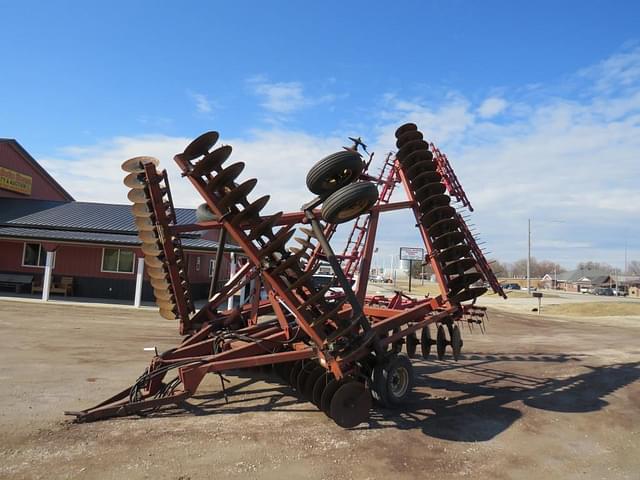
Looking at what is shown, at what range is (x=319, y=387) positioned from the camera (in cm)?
675

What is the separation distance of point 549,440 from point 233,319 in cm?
492

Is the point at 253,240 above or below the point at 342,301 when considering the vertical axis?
above

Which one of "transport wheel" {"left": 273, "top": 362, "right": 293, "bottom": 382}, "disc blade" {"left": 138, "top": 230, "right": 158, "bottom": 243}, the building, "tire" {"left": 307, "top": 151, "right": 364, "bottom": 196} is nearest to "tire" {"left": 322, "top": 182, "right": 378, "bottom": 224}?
"tire" {"left": 307, "top": 151, "right": 364, "bottom": 196}

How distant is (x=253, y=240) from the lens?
6316 mm

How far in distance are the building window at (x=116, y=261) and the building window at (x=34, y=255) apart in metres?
3.64

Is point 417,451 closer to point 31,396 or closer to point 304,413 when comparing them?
point 304,413

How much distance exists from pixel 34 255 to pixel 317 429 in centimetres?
2432

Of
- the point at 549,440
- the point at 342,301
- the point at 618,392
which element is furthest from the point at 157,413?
the point at 618,392

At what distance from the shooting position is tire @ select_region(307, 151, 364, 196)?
6.44 meters

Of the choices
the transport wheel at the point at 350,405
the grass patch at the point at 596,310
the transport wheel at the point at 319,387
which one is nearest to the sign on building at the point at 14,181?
the transport wheel at the point at 319,387

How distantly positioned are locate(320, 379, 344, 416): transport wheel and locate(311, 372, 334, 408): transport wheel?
28cm

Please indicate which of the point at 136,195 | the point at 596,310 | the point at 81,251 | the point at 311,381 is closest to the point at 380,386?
the point at 311,381

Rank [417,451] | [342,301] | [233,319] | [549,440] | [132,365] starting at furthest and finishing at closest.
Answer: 1. [132,365]
2. [233,319]
3. [342,301]
4. [549,440]
5. [417,451]

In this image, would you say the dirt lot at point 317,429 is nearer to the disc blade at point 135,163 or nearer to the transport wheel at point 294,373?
the transport wheel at point 294,373
